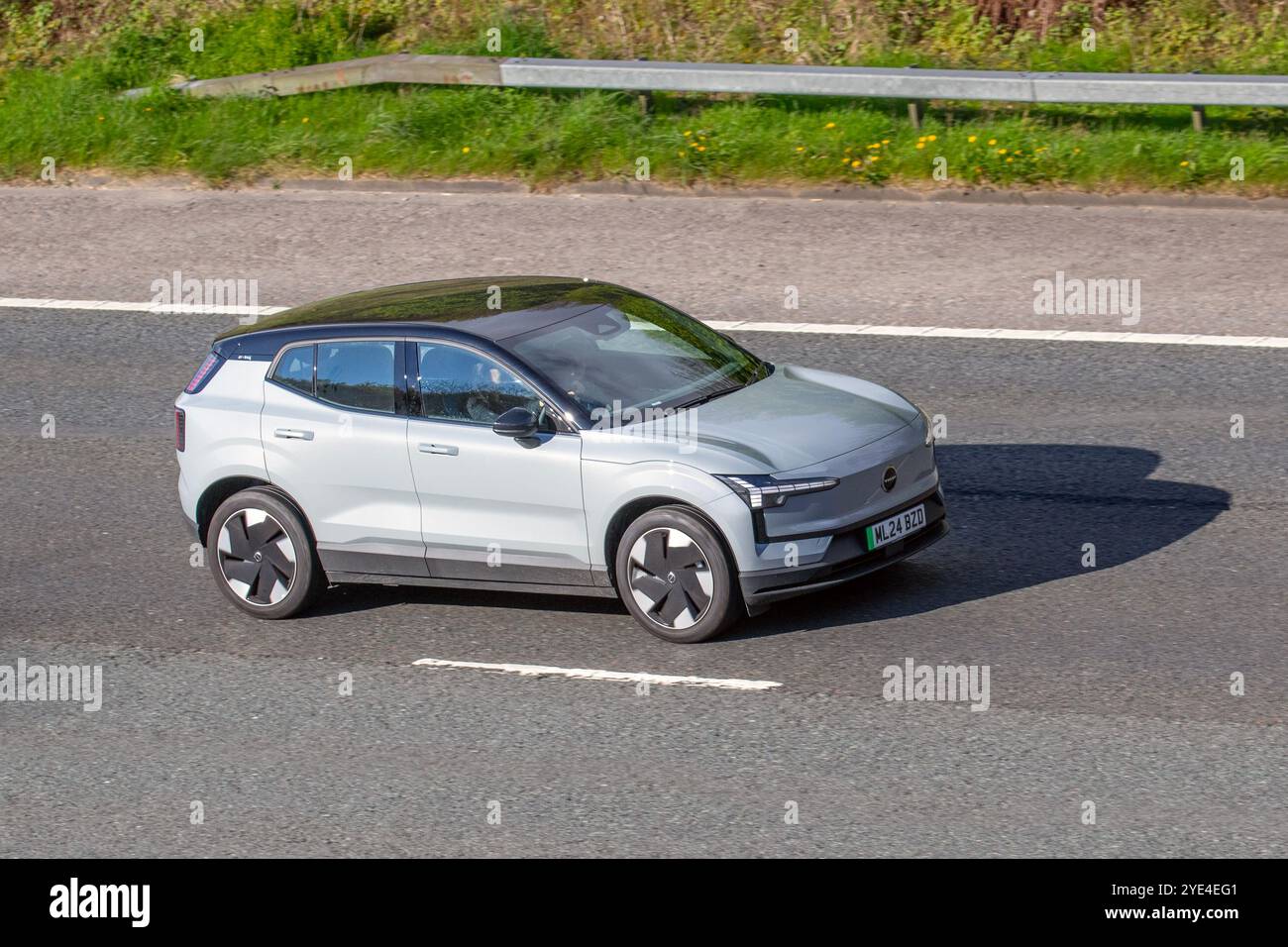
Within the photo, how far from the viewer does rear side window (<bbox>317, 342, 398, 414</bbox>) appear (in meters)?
9.36

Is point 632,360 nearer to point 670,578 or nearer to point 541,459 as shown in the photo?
point 541,459

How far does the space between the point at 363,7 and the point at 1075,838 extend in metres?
16.7

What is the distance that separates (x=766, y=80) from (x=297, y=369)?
886 cm

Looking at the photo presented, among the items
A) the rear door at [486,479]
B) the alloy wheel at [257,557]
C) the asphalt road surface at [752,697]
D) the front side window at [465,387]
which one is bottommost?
the asphalt road surface at [752,697]

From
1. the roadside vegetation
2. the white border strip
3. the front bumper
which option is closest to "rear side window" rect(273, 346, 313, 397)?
the front bumper

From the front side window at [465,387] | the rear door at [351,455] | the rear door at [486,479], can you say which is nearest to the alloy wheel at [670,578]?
the rear door at [486,479]

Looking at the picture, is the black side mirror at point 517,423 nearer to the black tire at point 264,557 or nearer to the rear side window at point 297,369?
the rear side window at point 297,369

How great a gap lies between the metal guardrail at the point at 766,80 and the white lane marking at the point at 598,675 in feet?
31.9

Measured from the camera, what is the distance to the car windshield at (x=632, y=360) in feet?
29.7

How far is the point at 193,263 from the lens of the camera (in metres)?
16.1

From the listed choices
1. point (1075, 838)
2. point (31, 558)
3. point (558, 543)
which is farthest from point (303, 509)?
point (1075, 838)

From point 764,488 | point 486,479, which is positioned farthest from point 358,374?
point 764,488

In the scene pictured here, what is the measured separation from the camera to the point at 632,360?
9.34m

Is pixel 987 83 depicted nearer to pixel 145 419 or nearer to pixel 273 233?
pixel 273 233
